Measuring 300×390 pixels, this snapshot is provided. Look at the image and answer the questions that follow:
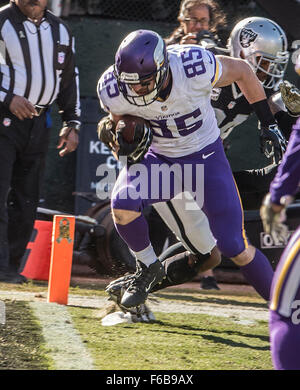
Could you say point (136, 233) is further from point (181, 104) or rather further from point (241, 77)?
point (241, 77)

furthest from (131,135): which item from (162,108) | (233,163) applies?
(233,163)

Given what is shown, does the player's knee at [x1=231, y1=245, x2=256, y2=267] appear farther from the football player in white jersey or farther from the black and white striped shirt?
the black and white striped shirt

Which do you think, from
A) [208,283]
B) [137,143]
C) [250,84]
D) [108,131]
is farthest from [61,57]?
[208,283]

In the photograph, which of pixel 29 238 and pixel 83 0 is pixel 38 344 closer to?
pixel 29 238

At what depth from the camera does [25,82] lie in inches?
225

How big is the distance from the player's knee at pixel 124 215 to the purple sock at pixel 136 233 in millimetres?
30

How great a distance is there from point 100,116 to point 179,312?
10.8 ft

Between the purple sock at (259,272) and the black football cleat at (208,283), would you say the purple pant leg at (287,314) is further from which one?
the black football cleat at (208,283)

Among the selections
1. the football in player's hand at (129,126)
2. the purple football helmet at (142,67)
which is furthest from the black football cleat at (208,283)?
the purple football helmet at (142,67)

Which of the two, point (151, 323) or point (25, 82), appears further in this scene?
point (25, 82)

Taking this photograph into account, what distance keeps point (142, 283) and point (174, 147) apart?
2.44ft

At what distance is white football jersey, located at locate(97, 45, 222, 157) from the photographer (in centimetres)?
422

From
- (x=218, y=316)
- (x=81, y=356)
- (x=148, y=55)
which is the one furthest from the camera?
(x=218, y=316)
